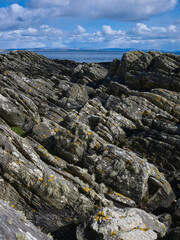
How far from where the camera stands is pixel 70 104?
33.4m

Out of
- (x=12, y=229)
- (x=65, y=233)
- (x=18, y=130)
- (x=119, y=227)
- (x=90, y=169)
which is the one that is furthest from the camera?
(x=18, y=130)

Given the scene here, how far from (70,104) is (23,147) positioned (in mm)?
19477

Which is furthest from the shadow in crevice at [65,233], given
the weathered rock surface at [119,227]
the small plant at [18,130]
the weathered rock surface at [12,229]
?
the small plant at [18,130]

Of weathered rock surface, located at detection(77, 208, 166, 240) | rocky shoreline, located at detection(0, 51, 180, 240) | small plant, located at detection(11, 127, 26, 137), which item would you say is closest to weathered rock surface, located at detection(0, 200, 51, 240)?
rocky shoreline, located at detection(0, 51, 180, 240)

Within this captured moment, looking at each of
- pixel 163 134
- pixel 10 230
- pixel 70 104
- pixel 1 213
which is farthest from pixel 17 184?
pixel 70 104

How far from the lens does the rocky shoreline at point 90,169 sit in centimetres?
1229

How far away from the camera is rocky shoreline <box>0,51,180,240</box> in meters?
12.3

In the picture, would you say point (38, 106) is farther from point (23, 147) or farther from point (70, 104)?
point (23, 147)

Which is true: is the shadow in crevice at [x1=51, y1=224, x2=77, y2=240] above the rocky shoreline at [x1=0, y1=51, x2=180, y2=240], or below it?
below

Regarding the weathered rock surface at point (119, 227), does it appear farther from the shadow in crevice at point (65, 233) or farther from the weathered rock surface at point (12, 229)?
the weathered rock surface at point (12, 229)

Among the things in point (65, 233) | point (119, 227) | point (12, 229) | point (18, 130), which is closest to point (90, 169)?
point (65, 233)

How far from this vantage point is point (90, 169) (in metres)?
17.6

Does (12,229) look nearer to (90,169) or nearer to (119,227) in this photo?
(119,227)

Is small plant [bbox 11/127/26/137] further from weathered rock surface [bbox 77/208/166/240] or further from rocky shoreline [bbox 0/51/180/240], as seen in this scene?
weathered rock surface [bbox 77/208/166/240]
